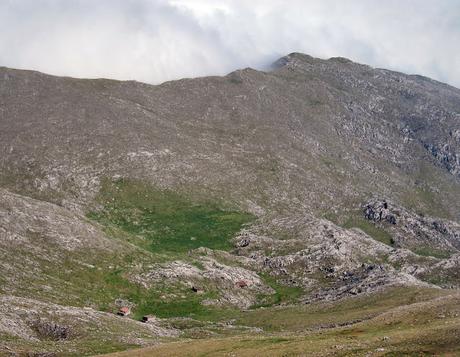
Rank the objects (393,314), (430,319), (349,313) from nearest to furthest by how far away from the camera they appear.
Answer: (430,319), (393,314), (349,313)

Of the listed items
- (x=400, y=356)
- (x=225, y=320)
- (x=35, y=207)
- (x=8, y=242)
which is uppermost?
(x=35, y=207)

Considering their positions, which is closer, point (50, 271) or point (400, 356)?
point (400, 356)

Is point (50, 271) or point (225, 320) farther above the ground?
point (50, 271)

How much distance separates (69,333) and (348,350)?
216 ft

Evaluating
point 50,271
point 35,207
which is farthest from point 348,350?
point 35,207

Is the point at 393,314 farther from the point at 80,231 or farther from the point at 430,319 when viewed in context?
the point at 80,231

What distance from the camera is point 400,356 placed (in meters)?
51.1

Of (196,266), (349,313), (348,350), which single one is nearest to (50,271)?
(196,266)

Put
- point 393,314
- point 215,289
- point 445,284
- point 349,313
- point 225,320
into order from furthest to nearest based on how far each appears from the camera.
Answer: point 445,284, point 215,289, point 225,320, point 349,313, point 393,314

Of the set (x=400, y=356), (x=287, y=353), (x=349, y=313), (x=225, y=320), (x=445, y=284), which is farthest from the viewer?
(x=445, y=284)

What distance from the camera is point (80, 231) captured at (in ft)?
602

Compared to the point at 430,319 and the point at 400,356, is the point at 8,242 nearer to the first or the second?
the point at 430,319

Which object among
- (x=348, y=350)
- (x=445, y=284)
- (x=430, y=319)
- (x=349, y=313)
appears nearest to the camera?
(x=348, y=350)

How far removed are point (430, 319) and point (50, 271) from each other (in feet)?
374
